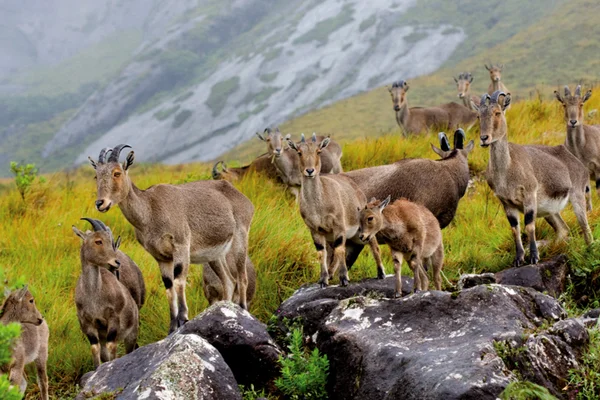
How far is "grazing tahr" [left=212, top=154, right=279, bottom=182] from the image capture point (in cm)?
1589

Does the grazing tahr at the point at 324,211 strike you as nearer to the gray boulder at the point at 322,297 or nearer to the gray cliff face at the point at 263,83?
the gray boulder at the point at 322,297

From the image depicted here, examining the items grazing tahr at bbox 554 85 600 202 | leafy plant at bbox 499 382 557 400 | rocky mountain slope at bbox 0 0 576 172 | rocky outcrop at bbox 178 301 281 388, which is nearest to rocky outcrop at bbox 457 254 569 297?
rocky outcrop at bbox 178 301 281 388

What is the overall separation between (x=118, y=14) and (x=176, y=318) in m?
189

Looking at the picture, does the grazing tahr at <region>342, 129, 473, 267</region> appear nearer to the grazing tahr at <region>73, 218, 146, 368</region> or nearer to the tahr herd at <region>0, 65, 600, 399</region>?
the tahr herd at <region>0, 65, 600, 399</region>

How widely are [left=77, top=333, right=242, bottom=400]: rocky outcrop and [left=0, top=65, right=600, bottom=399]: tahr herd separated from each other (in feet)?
4.33

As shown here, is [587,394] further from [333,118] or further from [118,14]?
[118,14]

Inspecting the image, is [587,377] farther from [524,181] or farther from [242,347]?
[524,181]

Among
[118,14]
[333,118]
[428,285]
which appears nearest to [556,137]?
[428,285]

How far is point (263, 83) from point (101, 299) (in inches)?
3760

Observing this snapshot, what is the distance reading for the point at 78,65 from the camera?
559 feet

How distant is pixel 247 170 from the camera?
54.6ft

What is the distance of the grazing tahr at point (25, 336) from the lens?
25.6 feet

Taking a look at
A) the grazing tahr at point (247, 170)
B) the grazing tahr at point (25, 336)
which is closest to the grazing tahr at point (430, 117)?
the grazing tahr at point (247, 170)

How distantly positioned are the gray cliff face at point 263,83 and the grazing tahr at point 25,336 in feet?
252
